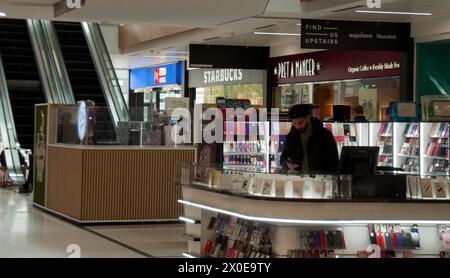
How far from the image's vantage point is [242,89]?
62.7 ft

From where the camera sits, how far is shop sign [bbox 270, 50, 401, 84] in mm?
14039

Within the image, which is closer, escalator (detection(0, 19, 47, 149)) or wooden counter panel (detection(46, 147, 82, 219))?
wooden counter panel (detection(46, 147, 82, 219))

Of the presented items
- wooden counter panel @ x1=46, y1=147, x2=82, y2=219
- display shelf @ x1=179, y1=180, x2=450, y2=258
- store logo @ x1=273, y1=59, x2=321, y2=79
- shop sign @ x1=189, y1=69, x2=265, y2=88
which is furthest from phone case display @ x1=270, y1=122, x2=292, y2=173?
display shelf @ x1=179, y1=180, x2=450, y2=258

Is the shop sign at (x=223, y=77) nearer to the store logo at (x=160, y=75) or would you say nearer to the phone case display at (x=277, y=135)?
the store logo at (x=160, y=75)

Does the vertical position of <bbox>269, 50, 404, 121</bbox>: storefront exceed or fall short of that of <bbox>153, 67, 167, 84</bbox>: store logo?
it falls short

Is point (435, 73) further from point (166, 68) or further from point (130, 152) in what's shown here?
point (166, 68)

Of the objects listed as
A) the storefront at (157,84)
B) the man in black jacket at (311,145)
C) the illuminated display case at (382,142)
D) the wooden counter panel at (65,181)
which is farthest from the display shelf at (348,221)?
the storefront at (157,84)

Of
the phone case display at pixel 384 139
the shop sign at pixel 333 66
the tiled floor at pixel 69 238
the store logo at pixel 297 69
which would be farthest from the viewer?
the store logo at pixel 297 69

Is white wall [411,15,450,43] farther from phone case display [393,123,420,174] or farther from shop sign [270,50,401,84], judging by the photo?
phone case display [393,123,420,174]

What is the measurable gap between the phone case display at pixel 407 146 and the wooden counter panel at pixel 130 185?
3.05 metres

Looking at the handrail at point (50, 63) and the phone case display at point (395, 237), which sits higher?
the handrail at point (50, 63)

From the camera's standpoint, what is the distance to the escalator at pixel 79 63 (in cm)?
1866

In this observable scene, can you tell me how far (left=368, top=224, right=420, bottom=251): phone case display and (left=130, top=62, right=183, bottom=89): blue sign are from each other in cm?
1596
